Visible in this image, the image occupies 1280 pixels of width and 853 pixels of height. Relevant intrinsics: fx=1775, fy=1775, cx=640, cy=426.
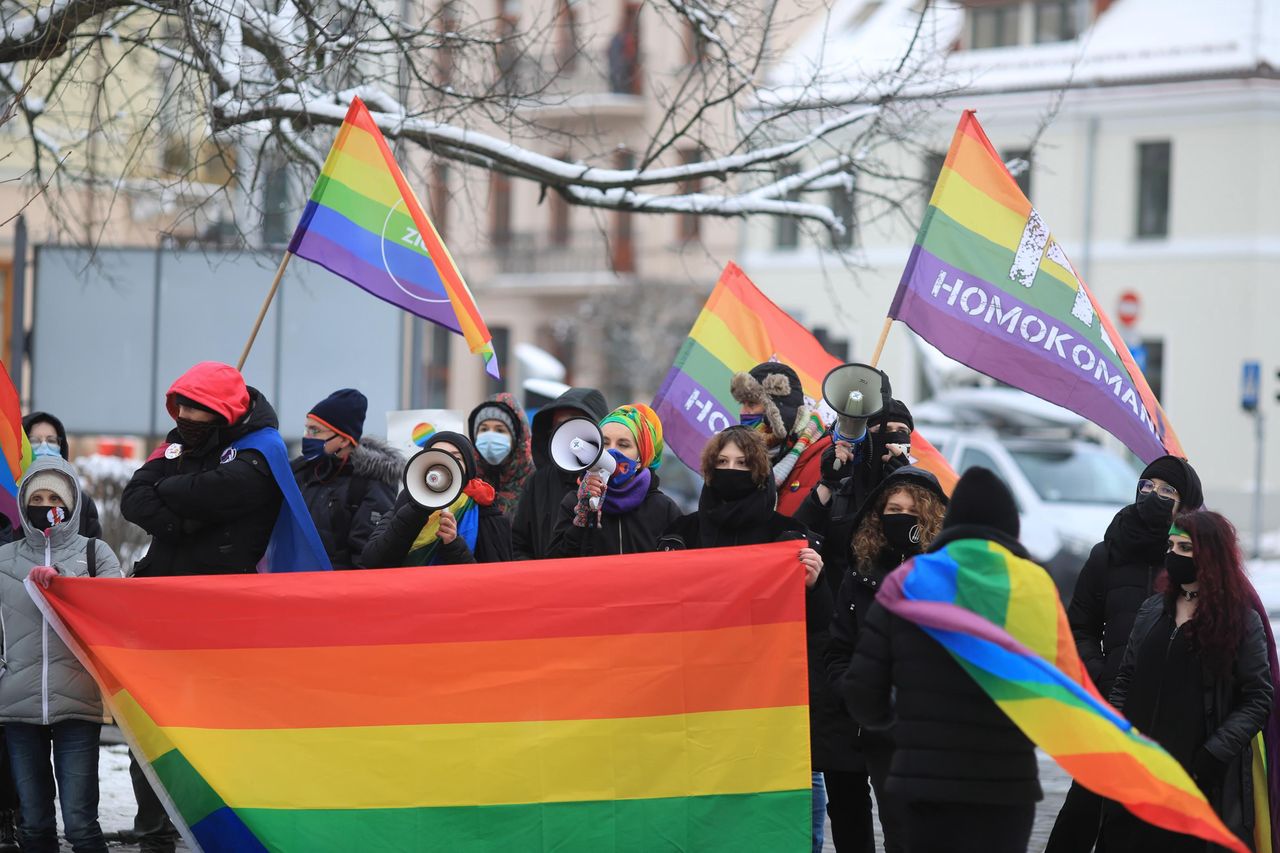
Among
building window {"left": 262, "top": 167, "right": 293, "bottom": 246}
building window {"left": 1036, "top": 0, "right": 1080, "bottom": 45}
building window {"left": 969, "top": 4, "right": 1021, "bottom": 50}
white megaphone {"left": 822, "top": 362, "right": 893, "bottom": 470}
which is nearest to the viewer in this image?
white megaphone {"left": 822, "top": 362, "right": 893, "bottom": 470}

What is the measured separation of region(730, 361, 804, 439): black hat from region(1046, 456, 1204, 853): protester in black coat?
145cm

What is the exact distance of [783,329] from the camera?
9570mm

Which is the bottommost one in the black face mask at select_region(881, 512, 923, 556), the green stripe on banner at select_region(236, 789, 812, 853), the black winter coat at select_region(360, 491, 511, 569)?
the green stripe on banner at select_region(236, 789, 812, 853)

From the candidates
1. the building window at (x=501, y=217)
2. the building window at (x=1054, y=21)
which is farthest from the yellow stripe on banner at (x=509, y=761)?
the building window at (x=501, y=217)

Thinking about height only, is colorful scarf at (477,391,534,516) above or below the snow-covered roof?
below

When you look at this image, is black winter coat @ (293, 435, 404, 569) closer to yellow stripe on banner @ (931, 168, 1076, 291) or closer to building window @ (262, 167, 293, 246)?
yellow stripe on banner @ (931, 168, 1076, 291)

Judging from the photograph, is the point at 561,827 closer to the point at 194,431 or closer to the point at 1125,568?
the point at 194,431

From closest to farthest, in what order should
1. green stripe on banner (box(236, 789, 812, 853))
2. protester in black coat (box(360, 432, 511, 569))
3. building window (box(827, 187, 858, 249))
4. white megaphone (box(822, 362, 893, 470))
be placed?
green stripe on banner (box(236, 789, 812, 853)) < protester in black coat (box(360, 432, 511, 569)) < white megaphone (box(822, 362, 893, 470)) < building window (box(827, 187, 858, 249))

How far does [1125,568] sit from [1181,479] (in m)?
0.41

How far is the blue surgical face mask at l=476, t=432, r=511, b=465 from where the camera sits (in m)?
8.34

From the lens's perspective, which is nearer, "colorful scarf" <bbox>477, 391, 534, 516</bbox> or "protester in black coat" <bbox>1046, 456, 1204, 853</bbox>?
"protester in black coat" <bbox>1046, 456, 1204, 853</bbox>

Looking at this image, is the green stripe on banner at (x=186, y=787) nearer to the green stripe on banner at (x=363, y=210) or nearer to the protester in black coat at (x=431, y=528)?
the protester in black coat at (x=431, y=528)

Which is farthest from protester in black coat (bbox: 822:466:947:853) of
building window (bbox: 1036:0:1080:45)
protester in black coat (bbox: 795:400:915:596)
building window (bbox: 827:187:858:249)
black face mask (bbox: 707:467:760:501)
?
building window (bbox: 1036:0:1080:45)

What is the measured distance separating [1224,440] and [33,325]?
24.4 metres
